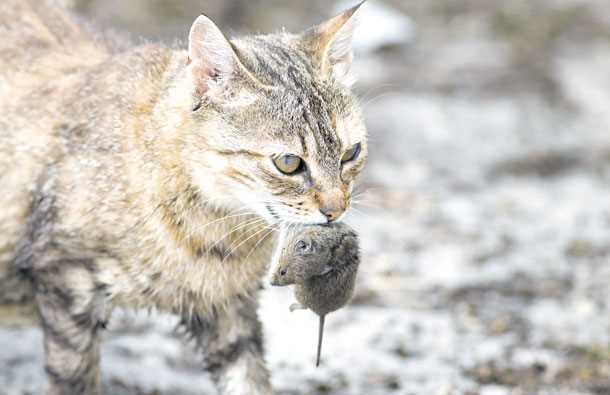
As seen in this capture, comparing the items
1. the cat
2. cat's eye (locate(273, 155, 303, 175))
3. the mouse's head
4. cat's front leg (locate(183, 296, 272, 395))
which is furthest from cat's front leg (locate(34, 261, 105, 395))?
cat's eye (locate(273, 155, 303, 175))

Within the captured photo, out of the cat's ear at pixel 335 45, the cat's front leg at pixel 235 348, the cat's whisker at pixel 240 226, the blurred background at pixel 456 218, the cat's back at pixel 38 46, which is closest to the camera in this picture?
the cat's whisker at pixel 240 226

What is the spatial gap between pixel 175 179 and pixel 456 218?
10.4 feet

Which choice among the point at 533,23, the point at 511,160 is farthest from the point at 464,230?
the point at 533,23

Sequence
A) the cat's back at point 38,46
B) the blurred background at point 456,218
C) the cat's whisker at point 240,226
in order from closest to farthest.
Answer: the cat's whisker at point 240,226 < the cat's back at point 38,46 < the blurred background at point 456,218

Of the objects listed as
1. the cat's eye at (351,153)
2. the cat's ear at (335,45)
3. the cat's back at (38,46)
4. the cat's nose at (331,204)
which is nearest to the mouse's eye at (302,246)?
the cat's nose at (331,204)

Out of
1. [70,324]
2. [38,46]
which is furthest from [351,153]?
[38,46]

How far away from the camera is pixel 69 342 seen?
12.4 feet

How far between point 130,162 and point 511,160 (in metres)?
4.13

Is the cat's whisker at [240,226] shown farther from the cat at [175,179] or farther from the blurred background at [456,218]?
the blurred background at [456,218]

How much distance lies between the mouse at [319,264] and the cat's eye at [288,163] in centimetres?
20

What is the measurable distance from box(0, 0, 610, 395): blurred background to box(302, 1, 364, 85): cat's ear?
268 mm

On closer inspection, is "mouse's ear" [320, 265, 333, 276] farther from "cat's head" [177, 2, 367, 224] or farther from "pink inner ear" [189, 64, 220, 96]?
"pink inner ear" [189, 64, 220, 96]

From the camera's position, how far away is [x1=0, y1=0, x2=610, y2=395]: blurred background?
4809mm

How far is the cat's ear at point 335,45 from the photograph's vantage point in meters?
3.73
